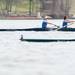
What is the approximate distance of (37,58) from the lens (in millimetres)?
11438

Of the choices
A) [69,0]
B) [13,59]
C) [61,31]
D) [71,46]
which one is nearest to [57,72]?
[13,59]

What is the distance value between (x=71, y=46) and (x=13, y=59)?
13.6 feet

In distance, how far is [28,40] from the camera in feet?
52.1

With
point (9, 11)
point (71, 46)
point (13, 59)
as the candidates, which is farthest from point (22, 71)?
point (9, 11)

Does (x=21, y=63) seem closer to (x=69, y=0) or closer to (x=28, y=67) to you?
(x=28, y=67)

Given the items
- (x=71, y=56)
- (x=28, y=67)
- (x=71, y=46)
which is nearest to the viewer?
(x=28, y=67)

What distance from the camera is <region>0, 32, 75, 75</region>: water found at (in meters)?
9.39

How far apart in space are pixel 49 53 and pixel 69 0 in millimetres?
28446

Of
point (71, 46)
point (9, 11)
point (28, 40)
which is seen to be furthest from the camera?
point (9, 11)

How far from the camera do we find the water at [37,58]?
9.39m

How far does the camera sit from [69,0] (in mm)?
40375

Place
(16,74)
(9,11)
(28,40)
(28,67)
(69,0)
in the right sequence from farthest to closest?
(69,0), (9,11), (28,40), (28,67), (16,74)

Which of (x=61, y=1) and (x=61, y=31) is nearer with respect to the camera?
(x=61, y=31)

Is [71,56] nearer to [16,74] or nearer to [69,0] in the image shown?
[16,74]
